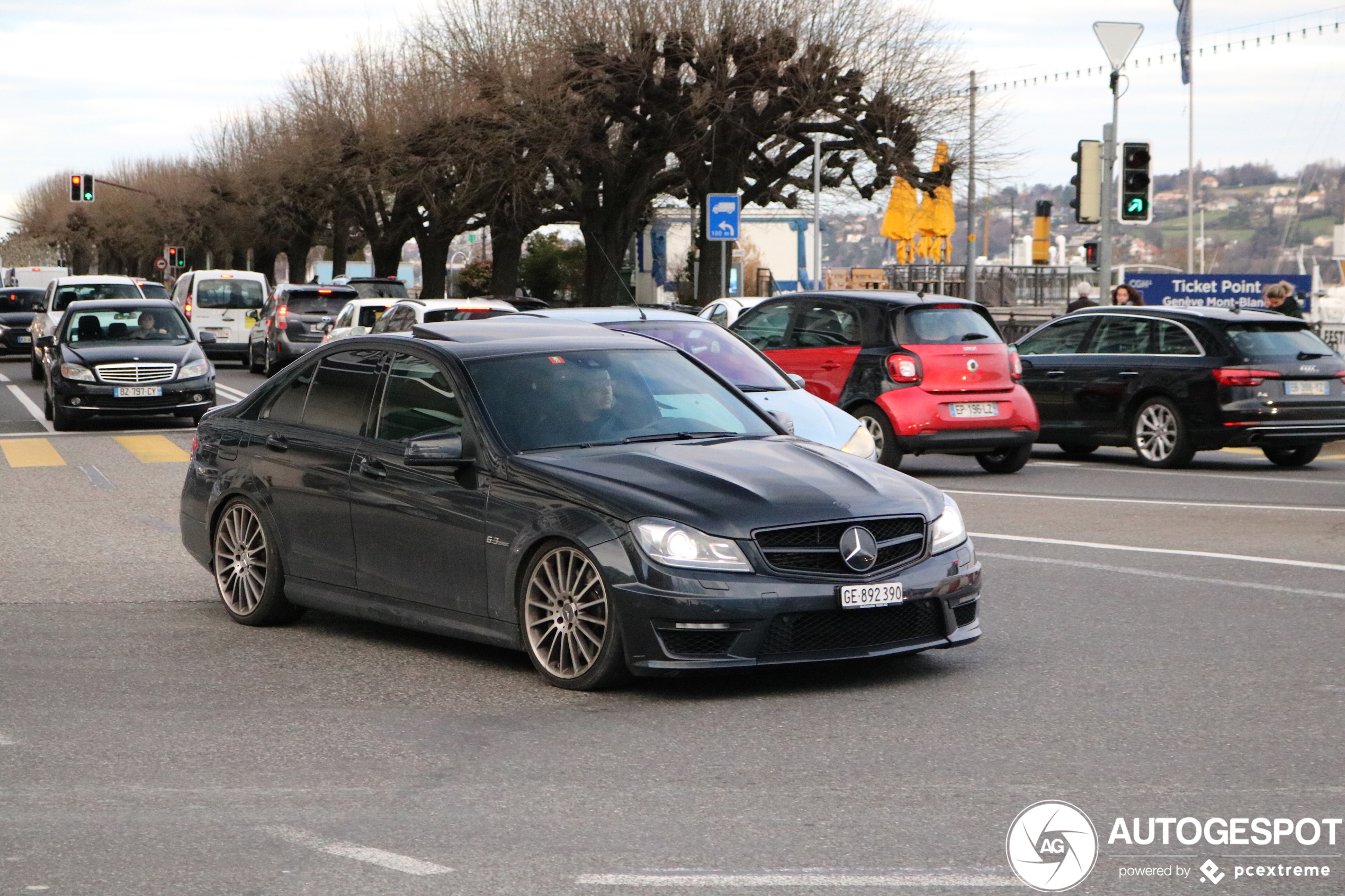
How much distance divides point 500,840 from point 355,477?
11.1ft

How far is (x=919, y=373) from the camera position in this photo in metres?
16.6

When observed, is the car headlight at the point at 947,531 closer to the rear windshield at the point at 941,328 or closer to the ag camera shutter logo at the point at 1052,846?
the ag camera shutter logo at the point at 1052,846

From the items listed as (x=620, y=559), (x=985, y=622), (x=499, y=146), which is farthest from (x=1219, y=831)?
(x=499, y=146)

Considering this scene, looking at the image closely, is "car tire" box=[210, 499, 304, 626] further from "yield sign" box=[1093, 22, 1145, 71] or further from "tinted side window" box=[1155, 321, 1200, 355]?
"yield sign" box=[1093, 22, 1145, 71]

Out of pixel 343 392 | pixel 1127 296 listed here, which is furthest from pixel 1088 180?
pixel 343 392

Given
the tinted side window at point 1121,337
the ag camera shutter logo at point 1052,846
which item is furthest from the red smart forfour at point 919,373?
the ag camera shutter logo at point 1052,846

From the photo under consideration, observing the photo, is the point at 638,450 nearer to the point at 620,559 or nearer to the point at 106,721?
the point at 620,559

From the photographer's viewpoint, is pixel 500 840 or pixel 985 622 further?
pixel 985 622

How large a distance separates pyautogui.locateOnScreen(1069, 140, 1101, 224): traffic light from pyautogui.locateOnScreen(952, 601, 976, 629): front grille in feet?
57.9

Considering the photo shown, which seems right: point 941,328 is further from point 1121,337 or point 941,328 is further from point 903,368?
point 1121,337

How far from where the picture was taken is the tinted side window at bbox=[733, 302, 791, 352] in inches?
696

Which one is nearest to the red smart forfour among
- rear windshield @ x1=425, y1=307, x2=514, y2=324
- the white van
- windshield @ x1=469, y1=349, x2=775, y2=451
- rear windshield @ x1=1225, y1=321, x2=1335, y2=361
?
rear windshield @ x1=1225, y1=321, x2=1335, y2=361

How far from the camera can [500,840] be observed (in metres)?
5.12

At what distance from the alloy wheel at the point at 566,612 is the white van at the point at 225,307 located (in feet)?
112
